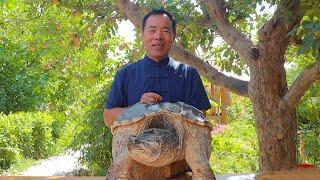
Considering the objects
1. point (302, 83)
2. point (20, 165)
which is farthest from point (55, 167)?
point (302, 83)

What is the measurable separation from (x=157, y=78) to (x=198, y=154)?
390 mm

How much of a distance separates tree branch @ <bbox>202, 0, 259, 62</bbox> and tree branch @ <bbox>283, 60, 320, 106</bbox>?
0.44m

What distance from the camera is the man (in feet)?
5.32

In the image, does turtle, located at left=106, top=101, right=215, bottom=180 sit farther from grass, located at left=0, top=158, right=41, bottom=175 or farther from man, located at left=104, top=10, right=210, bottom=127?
grass, located at left=0, top=158, right=41, bottom=175

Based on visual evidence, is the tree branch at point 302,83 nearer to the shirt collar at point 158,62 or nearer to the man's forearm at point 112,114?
the shirt collar at point 158,62

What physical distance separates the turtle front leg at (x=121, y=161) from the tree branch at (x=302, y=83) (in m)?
1.53

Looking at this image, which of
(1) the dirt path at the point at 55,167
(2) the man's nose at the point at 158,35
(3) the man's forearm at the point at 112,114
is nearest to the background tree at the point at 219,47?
(2) the man's nose at the point at 158,35

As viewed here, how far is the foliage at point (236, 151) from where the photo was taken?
562 centimetres

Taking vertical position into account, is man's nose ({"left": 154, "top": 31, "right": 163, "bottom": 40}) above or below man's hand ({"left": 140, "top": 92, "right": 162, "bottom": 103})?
above

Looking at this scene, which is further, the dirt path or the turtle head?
the dirt path

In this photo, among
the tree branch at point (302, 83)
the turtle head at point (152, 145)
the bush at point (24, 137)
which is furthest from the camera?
the bush at point (24, 137)

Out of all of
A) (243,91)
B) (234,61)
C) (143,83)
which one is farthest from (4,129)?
(143,83)

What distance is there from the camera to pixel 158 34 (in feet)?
5.29

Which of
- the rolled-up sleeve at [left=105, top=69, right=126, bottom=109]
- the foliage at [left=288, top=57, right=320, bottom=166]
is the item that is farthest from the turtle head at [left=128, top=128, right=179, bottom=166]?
the foliage at [left=288, top=57, right=320, bottom=166]
